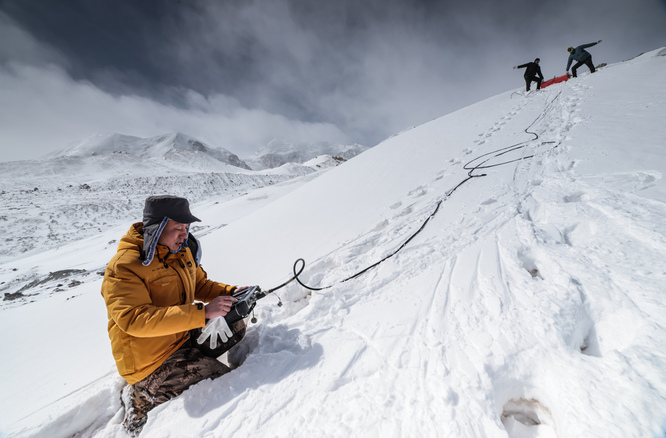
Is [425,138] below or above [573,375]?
above

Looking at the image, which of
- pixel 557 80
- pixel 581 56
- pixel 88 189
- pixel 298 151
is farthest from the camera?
pixel 298 151

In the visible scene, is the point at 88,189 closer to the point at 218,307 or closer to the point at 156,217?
the point at 156,217

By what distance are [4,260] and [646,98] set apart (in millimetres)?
21959

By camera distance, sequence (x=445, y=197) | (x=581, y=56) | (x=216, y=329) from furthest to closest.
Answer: (x=581, y=56) < (x=445, y=197) < (x=216, y=329)

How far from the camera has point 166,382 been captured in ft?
5.87

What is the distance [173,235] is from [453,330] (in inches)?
89.5

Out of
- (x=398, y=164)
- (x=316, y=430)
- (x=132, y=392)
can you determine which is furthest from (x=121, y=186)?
(x=316, y=430)

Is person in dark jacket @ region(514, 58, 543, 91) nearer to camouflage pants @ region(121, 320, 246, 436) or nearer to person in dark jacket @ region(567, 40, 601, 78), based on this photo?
person in dark jacket @ region(567, 40, 601, 78)

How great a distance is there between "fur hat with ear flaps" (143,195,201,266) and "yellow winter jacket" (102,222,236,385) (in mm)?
95

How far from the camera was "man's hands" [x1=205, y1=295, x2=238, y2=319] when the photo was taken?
1821 millimetres

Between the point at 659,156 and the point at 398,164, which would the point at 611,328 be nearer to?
the point at 659,156

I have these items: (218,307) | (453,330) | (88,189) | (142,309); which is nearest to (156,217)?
(142,309)

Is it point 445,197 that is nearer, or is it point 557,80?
point 445,197

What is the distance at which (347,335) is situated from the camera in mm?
2016
